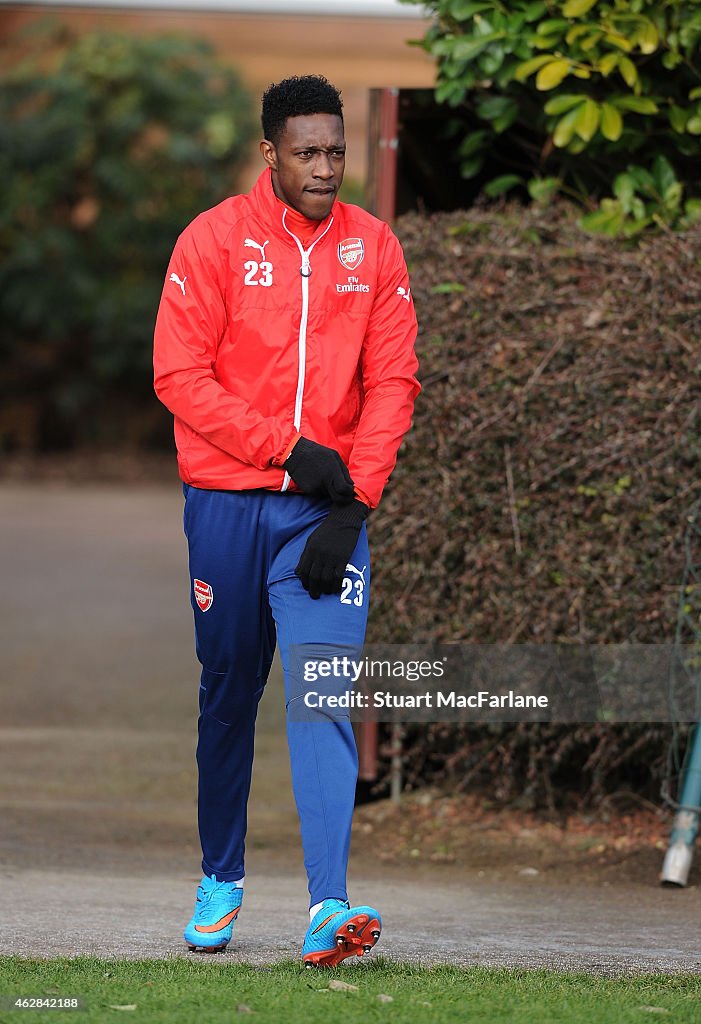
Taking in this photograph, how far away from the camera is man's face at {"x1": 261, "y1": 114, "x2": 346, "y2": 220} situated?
395cm

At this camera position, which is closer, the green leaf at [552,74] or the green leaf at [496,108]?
the green leaf at [552,74]

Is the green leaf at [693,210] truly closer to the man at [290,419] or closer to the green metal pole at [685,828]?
the green metal pole at [685,828]

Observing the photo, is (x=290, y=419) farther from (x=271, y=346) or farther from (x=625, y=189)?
(x=625, y=189)

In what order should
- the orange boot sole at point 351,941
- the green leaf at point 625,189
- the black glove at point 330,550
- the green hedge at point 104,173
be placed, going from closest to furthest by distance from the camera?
the orange boot sole at point 351,941 < the black glove at point 330,550 < the green leaf at point 625,189 < the green hedge at point 104,173

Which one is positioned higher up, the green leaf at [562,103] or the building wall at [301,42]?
the building wall at [301,42]

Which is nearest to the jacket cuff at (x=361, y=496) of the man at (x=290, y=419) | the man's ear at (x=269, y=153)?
the man at (x=290, y=419)

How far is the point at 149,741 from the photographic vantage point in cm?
752

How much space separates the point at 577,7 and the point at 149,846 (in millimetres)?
3494

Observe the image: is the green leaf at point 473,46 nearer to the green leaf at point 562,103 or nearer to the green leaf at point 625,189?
the green leaf at point 562,103

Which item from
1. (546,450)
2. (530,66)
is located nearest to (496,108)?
(530,66)

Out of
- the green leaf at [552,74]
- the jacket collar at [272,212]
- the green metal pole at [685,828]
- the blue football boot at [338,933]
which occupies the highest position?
the green leaf at [552,74]

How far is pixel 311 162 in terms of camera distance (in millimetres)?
3953

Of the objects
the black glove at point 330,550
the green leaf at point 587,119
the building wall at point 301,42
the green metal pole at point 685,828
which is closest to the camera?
the black glove at point 330,550

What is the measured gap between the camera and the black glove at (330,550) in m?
3.81
